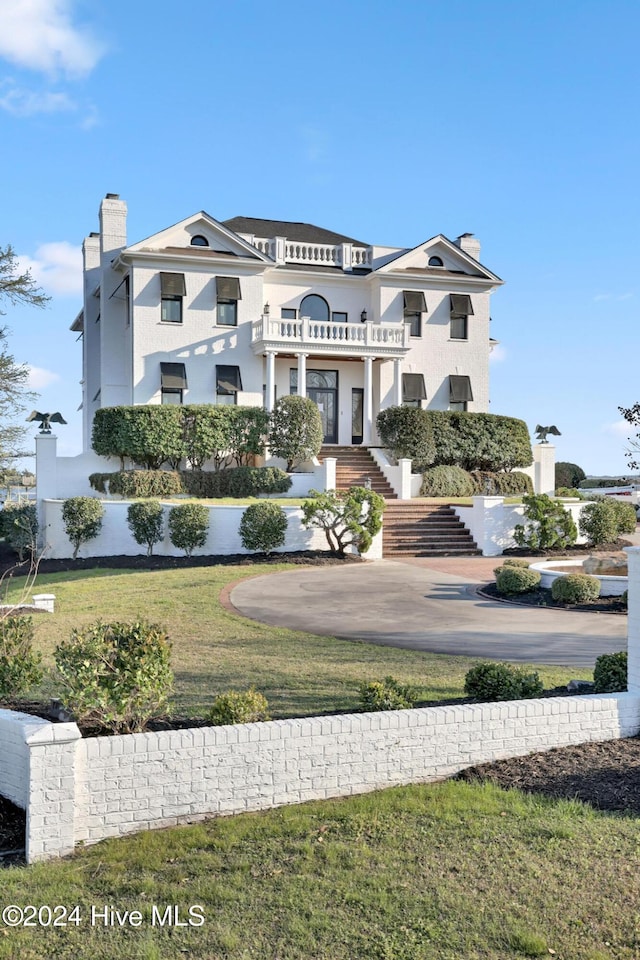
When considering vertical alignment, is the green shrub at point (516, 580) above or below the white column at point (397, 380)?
below

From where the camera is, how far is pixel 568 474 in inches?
1624

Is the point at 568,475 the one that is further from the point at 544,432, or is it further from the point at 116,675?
the point at 116,675

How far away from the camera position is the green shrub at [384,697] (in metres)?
6.96

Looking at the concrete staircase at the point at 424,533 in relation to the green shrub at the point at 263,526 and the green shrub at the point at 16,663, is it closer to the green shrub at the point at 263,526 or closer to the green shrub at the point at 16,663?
the green shrub at the point at 263,526

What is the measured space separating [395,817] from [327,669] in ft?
13.7

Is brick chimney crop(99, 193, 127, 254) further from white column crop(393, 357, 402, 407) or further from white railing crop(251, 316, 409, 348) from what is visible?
white column crop(393, 357, 402, 407)

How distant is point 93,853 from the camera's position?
5254mm

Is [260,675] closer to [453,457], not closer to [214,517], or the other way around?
[214,517]

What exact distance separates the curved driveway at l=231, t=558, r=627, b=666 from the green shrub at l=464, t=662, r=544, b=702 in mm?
2676

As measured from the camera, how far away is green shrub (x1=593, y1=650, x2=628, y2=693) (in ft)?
25.7

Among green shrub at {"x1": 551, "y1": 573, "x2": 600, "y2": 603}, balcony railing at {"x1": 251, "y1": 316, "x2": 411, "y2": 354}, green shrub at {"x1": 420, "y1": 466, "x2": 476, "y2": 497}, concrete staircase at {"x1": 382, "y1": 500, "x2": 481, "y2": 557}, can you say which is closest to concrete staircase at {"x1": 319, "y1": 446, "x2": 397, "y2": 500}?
green shrub at {"x1": 420, "y1": 466, "x2": 476, "y2": 497}

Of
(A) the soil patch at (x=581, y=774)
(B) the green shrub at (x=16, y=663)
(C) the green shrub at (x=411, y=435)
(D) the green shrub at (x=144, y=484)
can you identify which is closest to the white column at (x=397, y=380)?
(C) the green shrub at (x=411, y=435)

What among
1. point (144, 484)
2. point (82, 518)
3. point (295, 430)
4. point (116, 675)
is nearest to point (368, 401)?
point (295, 430)

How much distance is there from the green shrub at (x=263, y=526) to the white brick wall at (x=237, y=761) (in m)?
14.5
